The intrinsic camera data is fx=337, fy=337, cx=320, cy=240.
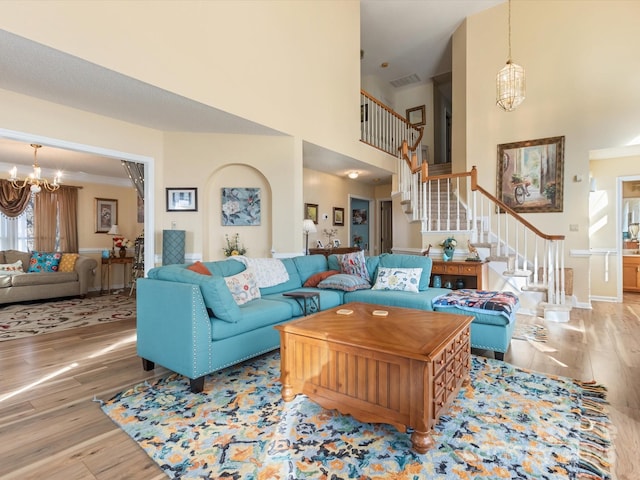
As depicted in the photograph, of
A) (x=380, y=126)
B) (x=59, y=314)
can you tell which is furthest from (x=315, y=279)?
(x=380, y=126)

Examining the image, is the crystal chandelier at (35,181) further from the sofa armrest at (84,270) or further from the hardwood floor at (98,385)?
the hardwood floor at (98,385)

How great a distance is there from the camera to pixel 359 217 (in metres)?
8.90

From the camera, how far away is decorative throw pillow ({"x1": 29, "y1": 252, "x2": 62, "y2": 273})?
627 cm

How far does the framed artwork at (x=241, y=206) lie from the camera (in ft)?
17.1

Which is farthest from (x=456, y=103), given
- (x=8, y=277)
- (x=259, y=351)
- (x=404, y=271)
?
(x=8, y=277)

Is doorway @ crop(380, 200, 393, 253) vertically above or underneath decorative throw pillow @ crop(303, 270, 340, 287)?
above

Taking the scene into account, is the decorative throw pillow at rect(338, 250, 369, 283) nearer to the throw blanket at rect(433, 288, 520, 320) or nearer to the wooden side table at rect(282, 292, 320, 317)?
the wooden side table at rect(282, 292, 320, 317)

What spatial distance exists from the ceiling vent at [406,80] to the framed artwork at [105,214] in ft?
25.5

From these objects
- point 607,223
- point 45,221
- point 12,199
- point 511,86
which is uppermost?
point 511,86

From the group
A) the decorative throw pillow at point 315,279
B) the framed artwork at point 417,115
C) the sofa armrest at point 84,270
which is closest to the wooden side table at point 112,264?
the sofa armrest at point 84,270

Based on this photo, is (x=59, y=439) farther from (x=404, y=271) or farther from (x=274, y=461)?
(x=404, y=271)

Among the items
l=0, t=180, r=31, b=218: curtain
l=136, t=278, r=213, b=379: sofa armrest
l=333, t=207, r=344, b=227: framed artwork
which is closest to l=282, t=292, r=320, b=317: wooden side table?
l=136, t=278, r=213, b=379: sofa armrest

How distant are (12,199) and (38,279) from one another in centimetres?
177

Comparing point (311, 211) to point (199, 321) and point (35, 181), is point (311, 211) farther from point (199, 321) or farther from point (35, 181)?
point (35, 181)
